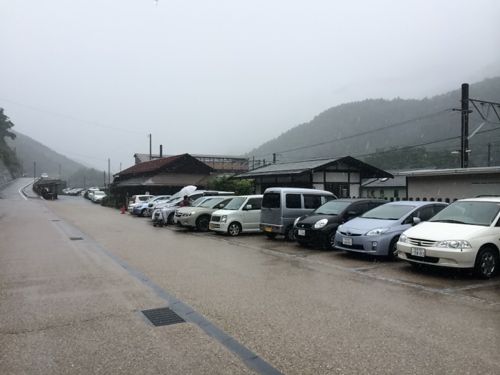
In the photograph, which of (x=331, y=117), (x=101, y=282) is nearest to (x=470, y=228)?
(x=101, y=282)

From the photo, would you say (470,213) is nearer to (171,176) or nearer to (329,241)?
(329,241)

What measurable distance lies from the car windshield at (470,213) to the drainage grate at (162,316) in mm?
6442

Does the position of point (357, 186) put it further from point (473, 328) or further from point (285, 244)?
point (473, 328)

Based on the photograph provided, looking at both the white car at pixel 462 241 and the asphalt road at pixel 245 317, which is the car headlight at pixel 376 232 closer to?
the asphalt road at pixel 245 317

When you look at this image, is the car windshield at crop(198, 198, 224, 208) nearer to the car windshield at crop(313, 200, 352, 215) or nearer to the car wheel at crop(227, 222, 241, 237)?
the car wheel at crop(227, 222, 241, 237)

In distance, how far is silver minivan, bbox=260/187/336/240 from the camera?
14.4 m

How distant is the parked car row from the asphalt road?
50cm

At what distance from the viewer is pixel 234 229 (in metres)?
16.5

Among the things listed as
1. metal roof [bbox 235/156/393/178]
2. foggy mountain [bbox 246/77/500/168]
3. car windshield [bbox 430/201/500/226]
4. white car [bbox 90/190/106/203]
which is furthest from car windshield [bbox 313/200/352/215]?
white car [bbox 90/190/106/203]

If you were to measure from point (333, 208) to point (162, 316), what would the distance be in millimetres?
8447

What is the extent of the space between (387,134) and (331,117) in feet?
26.7

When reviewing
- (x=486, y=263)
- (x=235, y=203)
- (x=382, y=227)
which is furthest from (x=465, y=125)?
(x=486, y=263)

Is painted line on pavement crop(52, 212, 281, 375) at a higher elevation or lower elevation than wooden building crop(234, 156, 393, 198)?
lower

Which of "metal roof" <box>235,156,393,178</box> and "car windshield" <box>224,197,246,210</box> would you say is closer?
"car windshield" <box>224,197,246,210</box>
